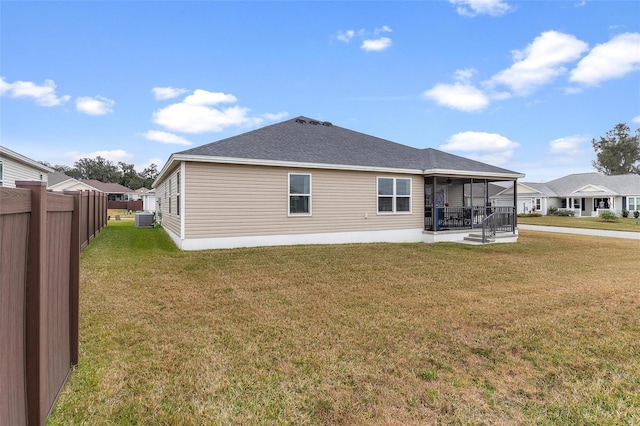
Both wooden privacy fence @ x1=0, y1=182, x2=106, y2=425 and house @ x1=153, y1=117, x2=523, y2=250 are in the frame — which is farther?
house @ x1=153, y1=117, x2=523, y2=250

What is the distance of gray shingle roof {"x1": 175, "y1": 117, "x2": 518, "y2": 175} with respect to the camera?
1032 centimetres

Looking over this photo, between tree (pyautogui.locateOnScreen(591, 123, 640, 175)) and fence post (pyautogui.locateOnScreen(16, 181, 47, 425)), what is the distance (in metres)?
73.0

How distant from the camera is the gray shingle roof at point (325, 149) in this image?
10.3 m

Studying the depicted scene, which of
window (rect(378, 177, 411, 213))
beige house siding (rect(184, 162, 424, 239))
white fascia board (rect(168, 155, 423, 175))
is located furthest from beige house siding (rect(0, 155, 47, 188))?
window (rect(378, 177, 411, 213))

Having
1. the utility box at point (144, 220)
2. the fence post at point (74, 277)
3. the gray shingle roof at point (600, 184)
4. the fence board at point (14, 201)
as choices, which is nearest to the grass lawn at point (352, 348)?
the fence post at point (74, 277)

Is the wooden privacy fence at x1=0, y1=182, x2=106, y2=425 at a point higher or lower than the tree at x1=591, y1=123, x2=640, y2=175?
lower

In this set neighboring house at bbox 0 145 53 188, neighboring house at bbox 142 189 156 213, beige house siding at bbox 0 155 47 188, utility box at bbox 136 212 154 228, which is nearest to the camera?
neighboring house at bbox 0 145 53 188

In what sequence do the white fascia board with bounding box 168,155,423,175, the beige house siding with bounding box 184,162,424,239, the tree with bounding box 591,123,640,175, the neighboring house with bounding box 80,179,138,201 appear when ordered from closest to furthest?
the white fascia board with bounding box 168,155,423,175
the beige house siding with bounding box 184,162,424,239
the neighboring house with bounding box 80,179,138,201
the tree with bounding box 591,123,640,175

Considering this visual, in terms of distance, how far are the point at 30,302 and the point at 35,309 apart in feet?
0.16

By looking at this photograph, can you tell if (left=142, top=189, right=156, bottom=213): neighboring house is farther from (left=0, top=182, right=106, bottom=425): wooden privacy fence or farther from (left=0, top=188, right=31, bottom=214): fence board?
(left=0, top=188, right=31, bottom=214): fence board

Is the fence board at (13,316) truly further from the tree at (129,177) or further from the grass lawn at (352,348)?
the tree at (129,177)

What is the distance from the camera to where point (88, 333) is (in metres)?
3.68

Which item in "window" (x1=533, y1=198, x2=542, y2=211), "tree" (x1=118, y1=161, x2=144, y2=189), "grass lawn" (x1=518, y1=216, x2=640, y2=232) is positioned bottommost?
"grass lawn" (x1=518, y1=216, x2=640, y2=232)

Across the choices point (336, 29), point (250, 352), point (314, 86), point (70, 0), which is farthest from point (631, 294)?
point (314, 86)
